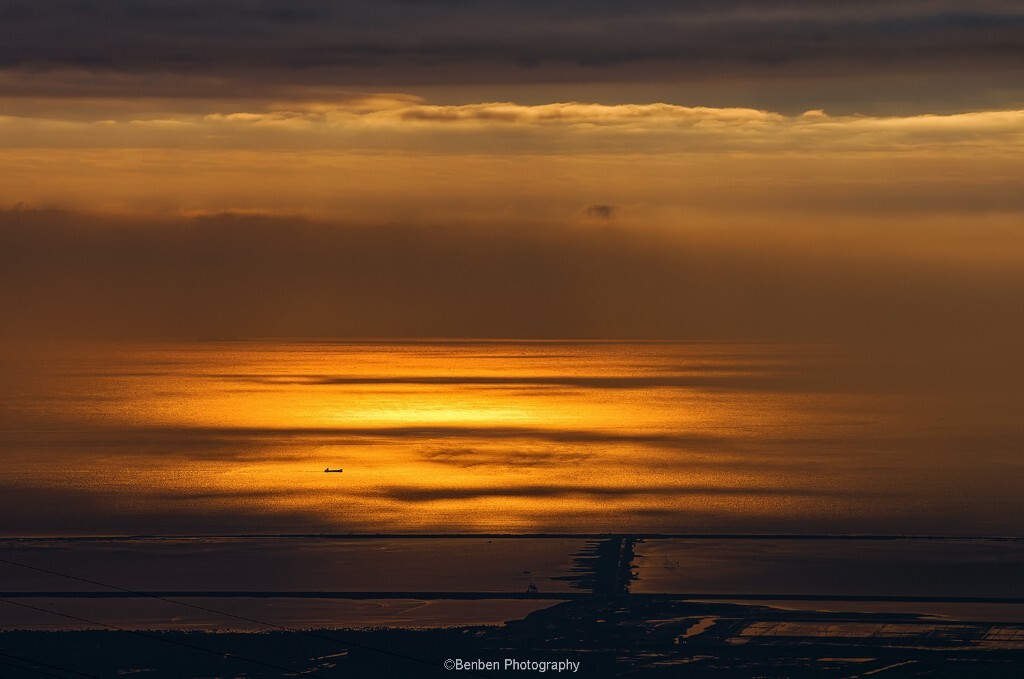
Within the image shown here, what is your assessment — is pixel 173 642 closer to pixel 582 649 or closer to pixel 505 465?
pixel 582 649

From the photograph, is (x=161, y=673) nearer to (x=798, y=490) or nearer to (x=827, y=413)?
(x=798, y=490)

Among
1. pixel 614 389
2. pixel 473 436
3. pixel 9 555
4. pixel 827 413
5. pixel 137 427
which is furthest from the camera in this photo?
pixel 614 389

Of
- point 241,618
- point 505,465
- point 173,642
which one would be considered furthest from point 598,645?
point 505,465

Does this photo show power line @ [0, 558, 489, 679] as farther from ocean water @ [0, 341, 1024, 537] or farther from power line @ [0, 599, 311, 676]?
ocean water @ [0, 341, 1024, 537]

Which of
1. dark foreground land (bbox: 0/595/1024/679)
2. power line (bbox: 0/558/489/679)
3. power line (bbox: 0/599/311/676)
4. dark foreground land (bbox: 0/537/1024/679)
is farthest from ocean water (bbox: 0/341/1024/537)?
dark foreground land (bbox: 0/595/1024/679)

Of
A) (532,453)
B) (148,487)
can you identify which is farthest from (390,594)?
(532,453)

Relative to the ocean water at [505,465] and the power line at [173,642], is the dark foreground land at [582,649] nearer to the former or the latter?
the power line at [173,642]
